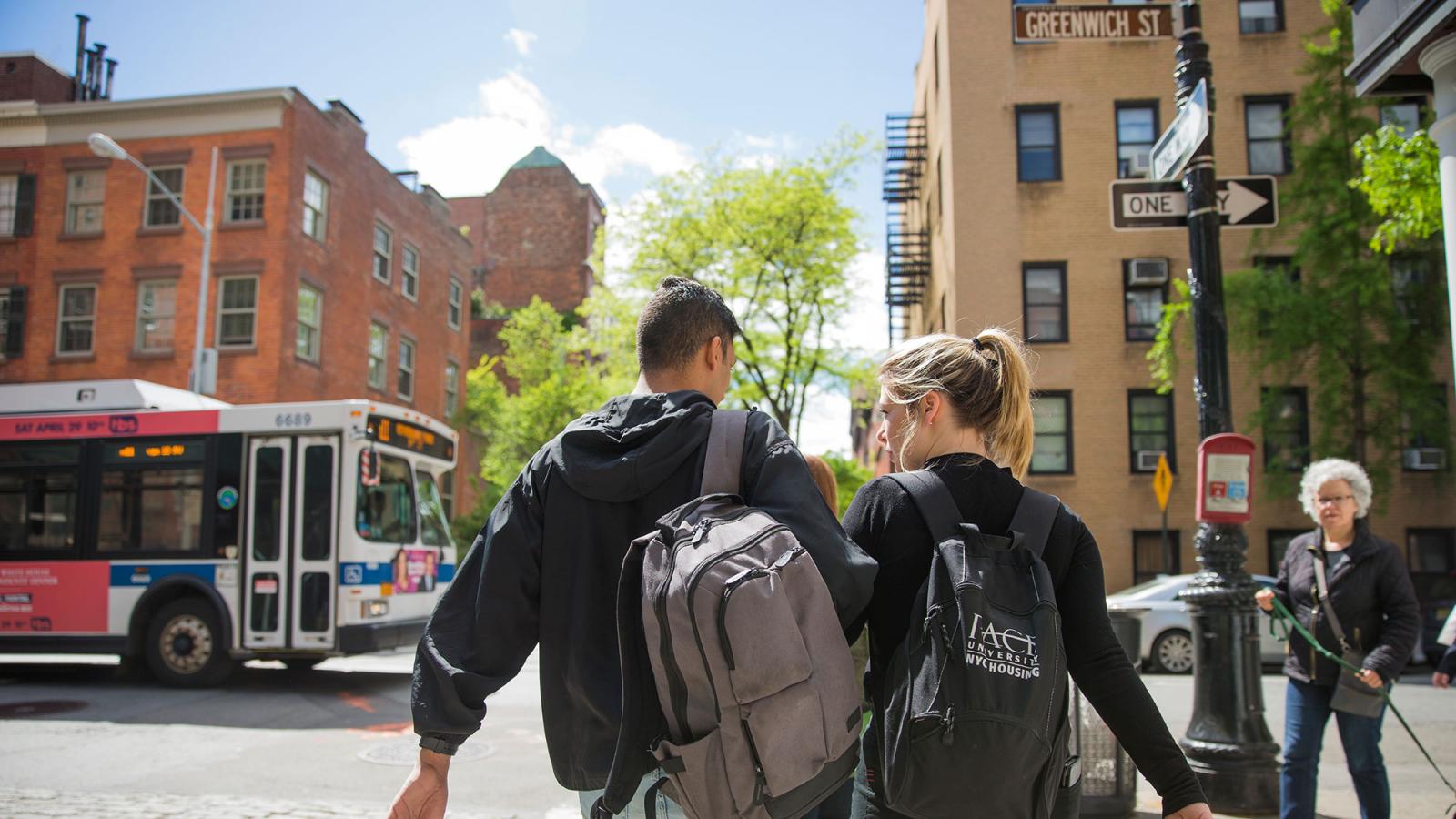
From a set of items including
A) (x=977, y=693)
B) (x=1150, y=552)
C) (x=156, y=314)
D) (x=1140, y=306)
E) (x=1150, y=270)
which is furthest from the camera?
(x=156, y=314)

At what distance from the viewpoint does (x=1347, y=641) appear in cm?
502

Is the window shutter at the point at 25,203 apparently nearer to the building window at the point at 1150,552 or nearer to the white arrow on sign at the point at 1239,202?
the building window at the point at 1150,552

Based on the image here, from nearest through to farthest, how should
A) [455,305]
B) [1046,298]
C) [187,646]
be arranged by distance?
[187,646]
[1046,298]
[455,305]

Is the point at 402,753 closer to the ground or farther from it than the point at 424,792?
closer to the ground

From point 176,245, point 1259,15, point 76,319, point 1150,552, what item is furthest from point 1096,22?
point 76,319

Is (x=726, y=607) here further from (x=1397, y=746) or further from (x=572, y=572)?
(x=1397, y=746)

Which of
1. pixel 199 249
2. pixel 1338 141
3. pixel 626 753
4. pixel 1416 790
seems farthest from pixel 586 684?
pixel 199 249

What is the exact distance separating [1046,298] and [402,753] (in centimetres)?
2058

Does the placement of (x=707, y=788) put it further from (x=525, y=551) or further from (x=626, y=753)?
(x=525, y=551)

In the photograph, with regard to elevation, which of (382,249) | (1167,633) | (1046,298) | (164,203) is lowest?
(1167,633)

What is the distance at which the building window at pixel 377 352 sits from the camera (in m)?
30.2

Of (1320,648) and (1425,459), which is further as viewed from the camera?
(1425,459)

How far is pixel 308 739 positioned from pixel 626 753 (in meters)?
7.42

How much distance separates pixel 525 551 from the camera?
2.37 meters
